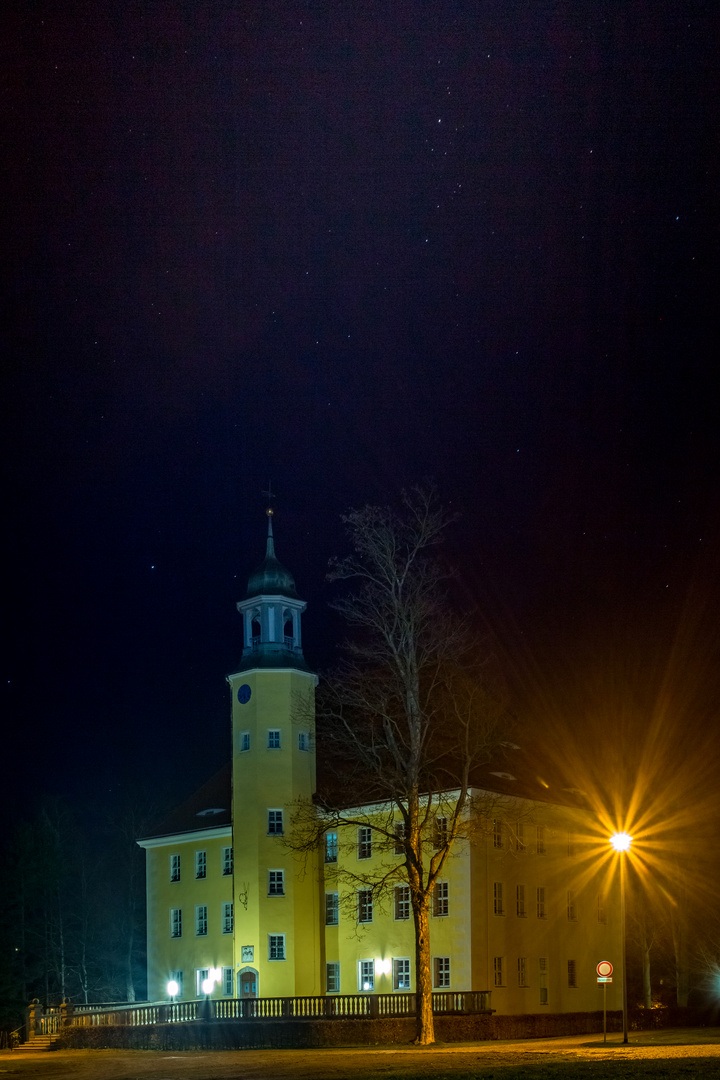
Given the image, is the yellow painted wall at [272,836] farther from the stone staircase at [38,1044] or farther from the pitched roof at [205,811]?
the stone staircase at [38,1044]

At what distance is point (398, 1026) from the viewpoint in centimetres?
3294

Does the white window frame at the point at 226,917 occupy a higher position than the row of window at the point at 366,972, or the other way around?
the white window frame at the point at 226,917

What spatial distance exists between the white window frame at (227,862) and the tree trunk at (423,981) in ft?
63.3

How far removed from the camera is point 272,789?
48.2 m

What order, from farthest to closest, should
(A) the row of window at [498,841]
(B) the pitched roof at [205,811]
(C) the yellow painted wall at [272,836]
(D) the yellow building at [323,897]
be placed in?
1. (B) the pitched roof at [205,811]
2. (C) the yellow painted wall at [272,836]
3. (A) the row of window at [498,841]
4. (D) the yellow building at [323,897]

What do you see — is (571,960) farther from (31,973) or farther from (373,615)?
(31,973)

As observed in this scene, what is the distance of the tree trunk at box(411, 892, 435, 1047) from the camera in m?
31.5

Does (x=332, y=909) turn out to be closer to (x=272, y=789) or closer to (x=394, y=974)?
(x=394, y=974)

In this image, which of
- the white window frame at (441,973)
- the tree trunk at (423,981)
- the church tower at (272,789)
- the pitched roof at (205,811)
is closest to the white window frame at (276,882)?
the church tower at (272,789)

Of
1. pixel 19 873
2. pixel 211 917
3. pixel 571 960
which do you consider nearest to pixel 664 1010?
pixel 571 960

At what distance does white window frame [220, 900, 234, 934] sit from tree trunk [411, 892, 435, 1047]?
1863 centimetres

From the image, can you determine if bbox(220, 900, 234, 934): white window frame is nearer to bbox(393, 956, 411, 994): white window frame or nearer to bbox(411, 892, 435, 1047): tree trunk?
bbox(393, 956, 411, 994): white window frame

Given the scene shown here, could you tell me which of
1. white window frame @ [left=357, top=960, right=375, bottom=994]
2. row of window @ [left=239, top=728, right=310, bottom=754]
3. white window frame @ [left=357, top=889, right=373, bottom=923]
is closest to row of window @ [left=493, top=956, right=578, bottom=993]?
white window frame @ [left=357, top=960, right=375, bottom=994]

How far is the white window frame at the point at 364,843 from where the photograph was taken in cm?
4691
